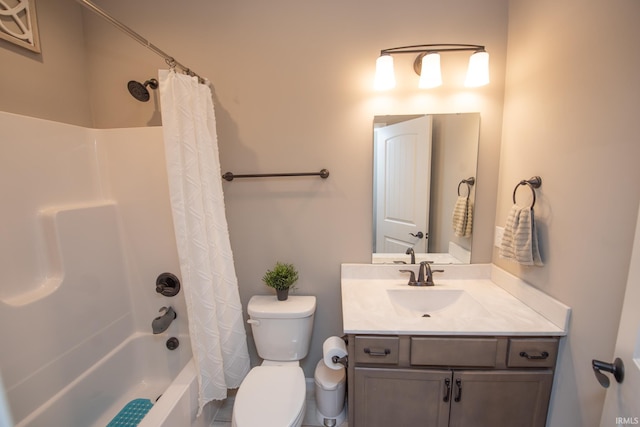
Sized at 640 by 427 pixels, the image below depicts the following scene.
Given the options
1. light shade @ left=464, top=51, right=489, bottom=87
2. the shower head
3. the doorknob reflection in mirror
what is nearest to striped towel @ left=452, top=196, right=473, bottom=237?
light shade @ left=464, top=51, right=489, bottom=87

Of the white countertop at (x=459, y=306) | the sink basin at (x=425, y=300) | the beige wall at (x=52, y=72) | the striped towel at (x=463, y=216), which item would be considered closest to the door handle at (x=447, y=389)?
the white countertop at (x=459, y=306)

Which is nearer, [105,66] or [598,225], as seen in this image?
[598,225]

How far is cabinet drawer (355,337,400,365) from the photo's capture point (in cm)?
112

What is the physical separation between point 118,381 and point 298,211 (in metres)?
1.47

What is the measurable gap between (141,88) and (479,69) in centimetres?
193

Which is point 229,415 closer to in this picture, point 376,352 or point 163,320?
point 163,320

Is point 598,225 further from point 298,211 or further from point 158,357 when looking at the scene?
point 158,357

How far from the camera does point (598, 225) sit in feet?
3.03

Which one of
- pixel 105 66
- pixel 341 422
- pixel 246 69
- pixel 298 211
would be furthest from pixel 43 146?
pixel 341 422

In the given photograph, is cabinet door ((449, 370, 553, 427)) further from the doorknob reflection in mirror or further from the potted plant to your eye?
the potted plant

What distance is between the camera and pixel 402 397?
45.5 inches

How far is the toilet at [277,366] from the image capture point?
113 centimetres

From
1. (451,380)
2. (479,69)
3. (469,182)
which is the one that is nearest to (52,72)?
(479,69)

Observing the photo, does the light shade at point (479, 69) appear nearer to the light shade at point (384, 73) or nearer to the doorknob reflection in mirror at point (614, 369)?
the light shade at point (384, 73)
